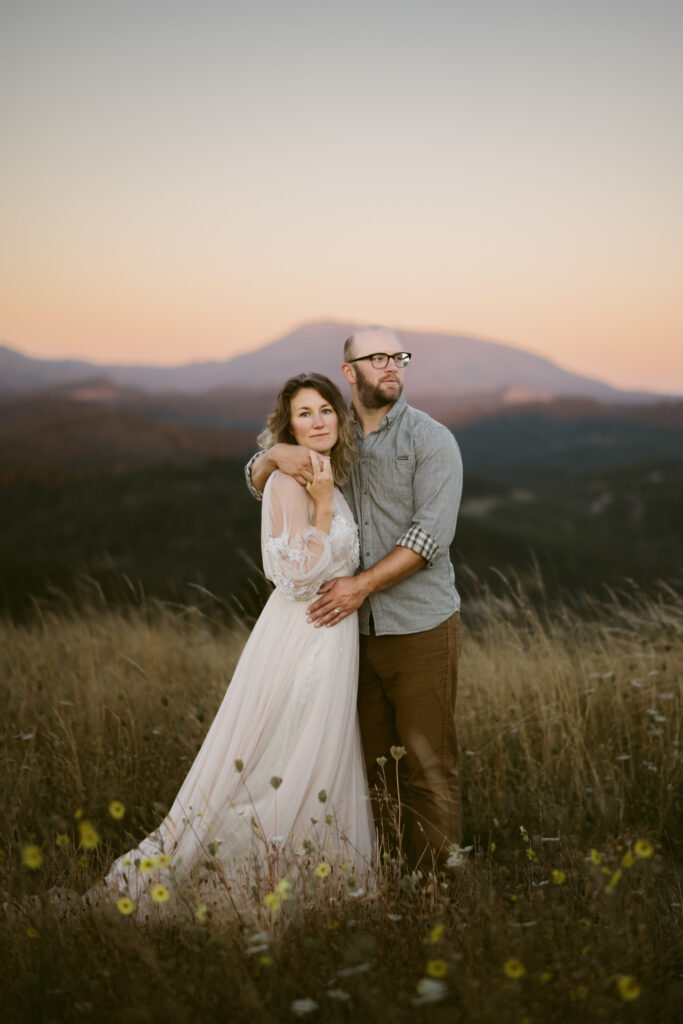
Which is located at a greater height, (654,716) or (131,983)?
(131,983)

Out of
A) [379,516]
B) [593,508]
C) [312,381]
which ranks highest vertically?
[312,381]

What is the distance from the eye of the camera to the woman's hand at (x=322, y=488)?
332 cm

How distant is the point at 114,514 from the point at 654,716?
251ft

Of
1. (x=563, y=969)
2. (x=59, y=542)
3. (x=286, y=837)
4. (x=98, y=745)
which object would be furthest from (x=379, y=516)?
(x=59, y=542)

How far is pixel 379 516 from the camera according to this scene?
363 cm

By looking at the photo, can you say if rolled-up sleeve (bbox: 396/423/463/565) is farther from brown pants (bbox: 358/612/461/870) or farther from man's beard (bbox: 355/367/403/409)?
brown pants (bbox: 358/612/461/870)

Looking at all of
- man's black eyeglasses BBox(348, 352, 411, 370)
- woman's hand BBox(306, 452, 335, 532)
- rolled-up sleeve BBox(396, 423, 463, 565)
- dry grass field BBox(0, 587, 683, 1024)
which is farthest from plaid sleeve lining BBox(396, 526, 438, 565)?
dry grass field BBox(0, 587, 683, 1024)

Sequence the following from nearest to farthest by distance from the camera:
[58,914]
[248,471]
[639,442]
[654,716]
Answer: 1. [58,914]
2. [248,471]
3. [654,716]
4. [639,442]

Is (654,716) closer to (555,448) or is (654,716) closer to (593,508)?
(593,508)

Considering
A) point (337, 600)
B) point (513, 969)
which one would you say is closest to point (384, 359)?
point (337, 600)

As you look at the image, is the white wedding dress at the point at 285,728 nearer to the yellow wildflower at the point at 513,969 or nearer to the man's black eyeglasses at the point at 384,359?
the man's black eyeglasses at the point at 384,359

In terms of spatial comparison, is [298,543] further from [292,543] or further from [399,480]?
[399,480]

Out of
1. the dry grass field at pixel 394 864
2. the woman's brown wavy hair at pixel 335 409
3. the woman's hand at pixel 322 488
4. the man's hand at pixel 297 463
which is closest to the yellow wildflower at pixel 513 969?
the dry grass field at pixel 394 864

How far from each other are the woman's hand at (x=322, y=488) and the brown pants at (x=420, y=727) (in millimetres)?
622
